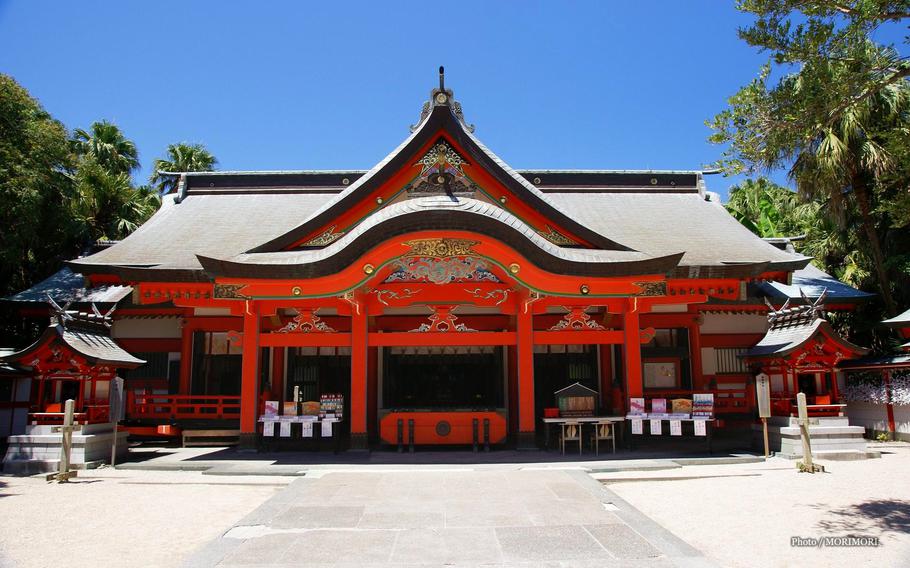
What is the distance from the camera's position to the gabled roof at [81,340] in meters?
10.7

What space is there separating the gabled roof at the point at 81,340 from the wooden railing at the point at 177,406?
2.05 metres

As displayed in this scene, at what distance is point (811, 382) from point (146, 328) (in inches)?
656

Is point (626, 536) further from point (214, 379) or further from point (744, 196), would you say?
point (744, 196)

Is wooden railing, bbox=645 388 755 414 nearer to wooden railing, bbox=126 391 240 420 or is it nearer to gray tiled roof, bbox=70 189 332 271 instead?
wooden railing, bbox=126 391 240 420

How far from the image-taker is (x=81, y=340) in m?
11.2

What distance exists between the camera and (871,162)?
1559 cm

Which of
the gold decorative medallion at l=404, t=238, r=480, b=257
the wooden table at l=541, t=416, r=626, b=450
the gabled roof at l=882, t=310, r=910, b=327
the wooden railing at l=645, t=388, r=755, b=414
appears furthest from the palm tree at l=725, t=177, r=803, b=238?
the gold decorative medallion at l=404, t=238, r=480, b=257

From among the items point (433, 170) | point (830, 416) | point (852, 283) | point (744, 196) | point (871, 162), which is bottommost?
point (830, 416)

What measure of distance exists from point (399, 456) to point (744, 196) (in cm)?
2762

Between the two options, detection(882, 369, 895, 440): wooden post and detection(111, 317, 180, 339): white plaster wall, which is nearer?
detection(882, 369, 895, 440): wooden post

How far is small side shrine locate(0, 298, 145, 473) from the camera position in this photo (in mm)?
10672

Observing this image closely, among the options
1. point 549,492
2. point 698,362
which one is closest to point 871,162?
point 698,362

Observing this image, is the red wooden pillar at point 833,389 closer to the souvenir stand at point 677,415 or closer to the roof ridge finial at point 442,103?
the souvenir stand at point 677,415

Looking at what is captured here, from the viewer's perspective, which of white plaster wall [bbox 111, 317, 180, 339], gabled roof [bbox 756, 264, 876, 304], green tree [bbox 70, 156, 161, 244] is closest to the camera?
gabled roof [bbox 756, 264, 876, 304]
